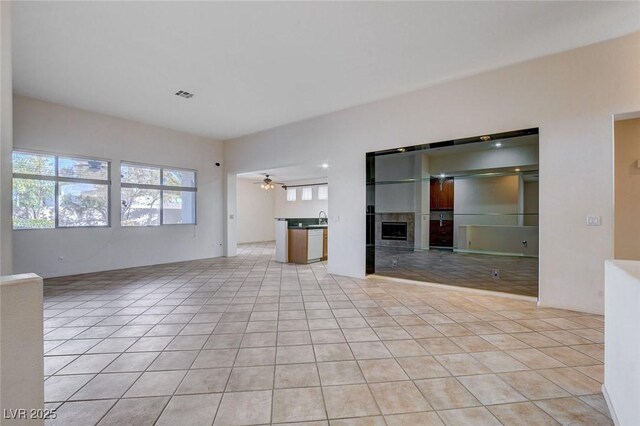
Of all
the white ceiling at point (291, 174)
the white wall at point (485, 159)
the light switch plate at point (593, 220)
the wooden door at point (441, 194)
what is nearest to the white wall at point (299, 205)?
the white ceiling at point (291, 174)

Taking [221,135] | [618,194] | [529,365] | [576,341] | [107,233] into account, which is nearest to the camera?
[529,365]

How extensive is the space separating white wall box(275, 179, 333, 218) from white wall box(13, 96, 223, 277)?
191 inches

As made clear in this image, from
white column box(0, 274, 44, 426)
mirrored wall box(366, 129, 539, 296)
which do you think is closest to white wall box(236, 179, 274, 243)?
mirrored wall box(366, 129, 539, 296)

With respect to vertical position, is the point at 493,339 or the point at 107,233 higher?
the point at 107,233

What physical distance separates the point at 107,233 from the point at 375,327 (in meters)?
5.99

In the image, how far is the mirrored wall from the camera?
4451 millimetres

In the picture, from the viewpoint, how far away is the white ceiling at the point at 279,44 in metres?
2.76

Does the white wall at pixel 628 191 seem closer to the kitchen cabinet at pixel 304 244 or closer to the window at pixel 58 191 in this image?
the kitchen cabinet at pixel 304 244

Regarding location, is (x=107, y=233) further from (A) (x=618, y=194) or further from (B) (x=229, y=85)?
(A) (x=618, y=194)

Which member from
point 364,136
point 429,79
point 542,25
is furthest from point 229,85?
point 542,25

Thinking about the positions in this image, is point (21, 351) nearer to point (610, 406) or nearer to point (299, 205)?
point (610, 406)

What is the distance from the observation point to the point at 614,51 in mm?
3188

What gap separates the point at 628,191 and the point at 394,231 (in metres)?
4.03

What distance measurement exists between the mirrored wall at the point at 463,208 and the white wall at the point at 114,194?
4.81 meters
